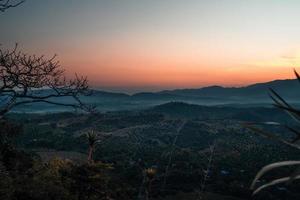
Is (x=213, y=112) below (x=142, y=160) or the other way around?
below

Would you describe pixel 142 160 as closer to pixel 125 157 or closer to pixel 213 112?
pixel 125 157

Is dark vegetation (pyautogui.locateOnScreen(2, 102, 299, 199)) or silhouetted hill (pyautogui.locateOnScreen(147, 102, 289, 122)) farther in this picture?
silhouetted hill (pyautogui.locateOnScreen(147, 102, 289, 122))

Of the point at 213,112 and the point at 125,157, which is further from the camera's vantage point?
the point at 213,112

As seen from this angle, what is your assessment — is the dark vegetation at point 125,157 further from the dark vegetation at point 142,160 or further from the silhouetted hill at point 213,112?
the silhouetted hill at point 213,112

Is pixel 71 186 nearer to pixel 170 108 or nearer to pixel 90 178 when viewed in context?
pixel 90 178

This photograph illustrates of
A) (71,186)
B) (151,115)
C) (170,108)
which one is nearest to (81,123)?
(151,115)

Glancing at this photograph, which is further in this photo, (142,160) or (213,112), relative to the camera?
(213,112)

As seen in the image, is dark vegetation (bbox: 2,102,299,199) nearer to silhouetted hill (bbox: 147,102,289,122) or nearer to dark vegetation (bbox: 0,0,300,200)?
dark vegetation (bbox: 0,0,300,200)

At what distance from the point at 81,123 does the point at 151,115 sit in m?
18.9

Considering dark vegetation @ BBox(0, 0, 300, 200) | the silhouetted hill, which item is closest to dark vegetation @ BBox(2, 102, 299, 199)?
dark vegetation @ BBox(0, 0, 300, 200)

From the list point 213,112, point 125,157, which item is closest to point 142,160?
point 125,157

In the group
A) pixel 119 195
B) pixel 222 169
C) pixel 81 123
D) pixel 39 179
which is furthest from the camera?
pixel 81 123

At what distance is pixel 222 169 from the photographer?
41438 millimetres

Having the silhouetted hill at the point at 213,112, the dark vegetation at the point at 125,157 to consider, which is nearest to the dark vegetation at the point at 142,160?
the dark vegetation at the point at 125,157
